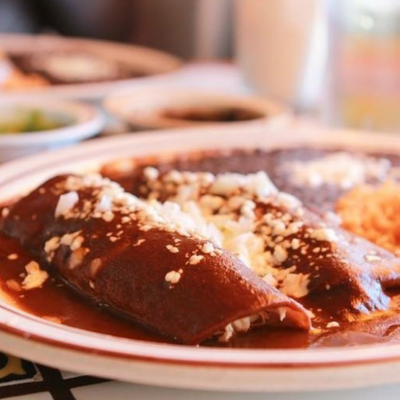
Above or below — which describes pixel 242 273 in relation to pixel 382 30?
below

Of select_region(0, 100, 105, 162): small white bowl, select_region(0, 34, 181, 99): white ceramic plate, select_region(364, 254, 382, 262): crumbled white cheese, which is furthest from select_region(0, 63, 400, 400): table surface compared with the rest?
select_region(0, 34, 181, 99): white ceramic plate

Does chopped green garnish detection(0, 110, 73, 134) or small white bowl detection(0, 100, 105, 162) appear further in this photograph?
chopped green garnish detection(0, 110, 73, 134)

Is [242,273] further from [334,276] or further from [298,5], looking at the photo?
[298,5]

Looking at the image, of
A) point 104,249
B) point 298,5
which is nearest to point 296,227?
point 104,249

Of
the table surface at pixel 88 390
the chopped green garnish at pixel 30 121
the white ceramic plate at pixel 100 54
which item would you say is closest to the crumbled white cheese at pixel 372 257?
the table surface at pixel 88 390

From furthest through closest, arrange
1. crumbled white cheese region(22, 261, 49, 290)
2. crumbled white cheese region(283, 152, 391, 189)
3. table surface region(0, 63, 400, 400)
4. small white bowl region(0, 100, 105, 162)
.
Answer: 1. small white bowl region(0, 100, 105, 162)
2. crumbled white cheese region(283, 152, 391, 189)
3. crumbled white cheese region(22, 261, 49, 290)
4. table surface region(0, 63, 400, 400)

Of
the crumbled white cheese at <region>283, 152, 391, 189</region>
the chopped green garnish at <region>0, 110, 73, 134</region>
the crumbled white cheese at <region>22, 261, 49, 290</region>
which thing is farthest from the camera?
the chopped green garnish at <region>0, 110, 73, 134</region>

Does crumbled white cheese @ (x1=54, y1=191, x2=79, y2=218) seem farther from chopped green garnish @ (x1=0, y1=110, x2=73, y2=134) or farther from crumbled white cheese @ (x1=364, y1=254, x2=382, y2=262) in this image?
chopped green garnish @ (x1=0, y1=110, x2=73, y2=134)
